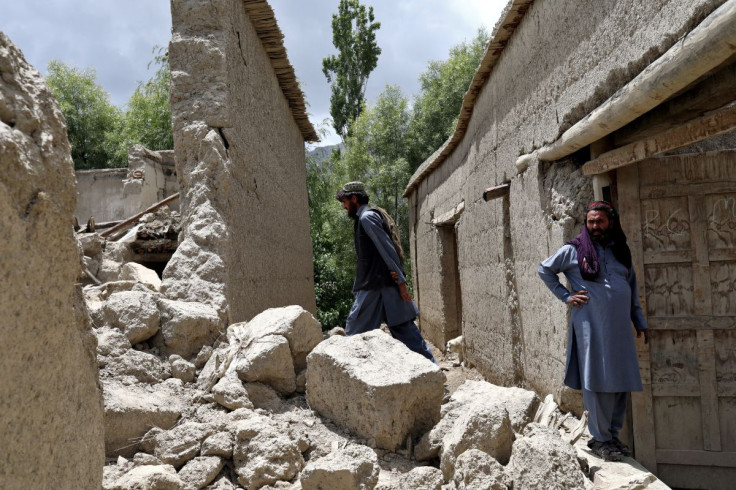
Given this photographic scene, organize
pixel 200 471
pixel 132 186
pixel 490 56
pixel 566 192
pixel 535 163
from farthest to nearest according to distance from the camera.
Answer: pixel 132 186, pixel 490 56, pixel 535 163, pixel 566 192, pixel 200 471

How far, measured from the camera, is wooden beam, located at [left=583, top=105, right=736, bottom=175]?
8.55ft

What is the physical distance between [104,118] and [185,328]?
27670 mm

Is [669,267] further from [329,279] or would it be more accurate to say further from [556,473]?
[329,279]

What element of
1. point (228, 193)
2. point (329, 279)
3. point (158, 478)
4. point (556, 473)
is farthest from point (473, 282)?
point (329, 279)

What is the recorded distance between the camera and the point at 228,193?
4781 millimetres

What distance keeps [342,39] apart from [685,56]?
85.1ft

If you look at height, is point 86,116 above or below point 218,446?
above

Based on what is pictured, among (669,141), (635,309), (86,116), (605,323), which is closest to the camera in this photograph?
(669,141)

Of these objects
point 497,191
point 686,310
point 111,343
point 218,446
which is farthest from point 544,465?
point 497,191

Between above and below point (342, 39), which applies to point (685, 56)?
below

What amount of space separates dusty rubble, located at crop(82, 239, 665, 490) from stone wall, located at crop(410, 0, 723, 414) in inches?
47.2

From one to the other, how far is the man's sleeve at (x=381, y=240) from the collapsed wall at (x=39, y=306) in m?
2.59

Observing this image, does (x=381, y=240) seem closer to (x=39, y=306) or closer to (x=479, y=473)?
(x=479, y=473)

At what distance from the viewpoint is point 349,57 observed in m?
26.7
